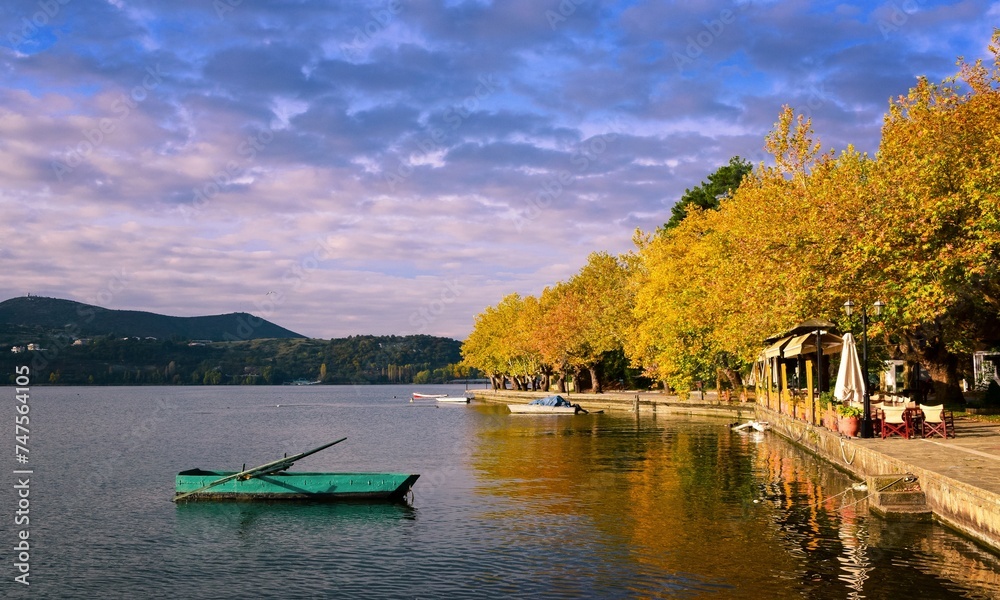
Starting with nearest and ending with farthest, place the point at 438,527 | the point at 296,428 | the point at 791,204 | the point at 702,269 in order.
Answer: the point at 438,527, the point at 791,204, the point at 702,269, the point at 296,428

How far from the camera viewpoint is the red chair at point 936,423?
27.9 metres

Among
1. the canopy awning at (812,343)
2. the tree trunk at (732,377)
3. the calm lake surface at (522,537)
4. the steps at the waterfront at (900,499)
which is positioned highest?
the canopy awning at (812,343)

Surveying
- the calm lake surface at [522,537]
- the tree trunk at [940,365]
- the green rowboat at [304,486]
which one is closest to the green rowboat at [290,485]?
the green rowboat at [304,486]

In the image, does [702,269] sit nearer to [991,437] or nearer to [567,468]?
[567,468]

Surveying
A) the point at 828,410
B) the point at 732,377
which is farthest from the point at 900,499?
the point at 732,377

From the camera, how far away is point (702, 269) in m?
60.2

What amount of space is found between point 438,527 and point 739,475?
13.7 m

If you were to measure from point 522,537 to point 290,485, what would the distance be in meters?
10.0

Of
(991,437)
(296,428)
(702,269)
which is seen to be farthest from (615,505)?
(296,428)

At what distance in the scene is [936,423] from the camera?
1107 inches

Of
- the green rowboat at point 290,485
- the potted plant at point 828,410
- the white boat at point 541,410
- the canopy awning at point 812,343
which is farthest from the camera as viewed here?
the white boat at point 541,410

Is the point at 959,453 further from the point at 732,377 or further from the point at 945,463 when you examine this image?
the point at 732,377

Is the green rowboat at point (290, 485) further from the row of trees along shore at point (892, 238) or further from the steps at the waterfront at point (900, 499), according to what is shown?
the row of trees along shore at point (892, 238)

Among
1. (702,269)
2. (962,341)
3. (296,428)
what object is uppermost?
(702,269)
